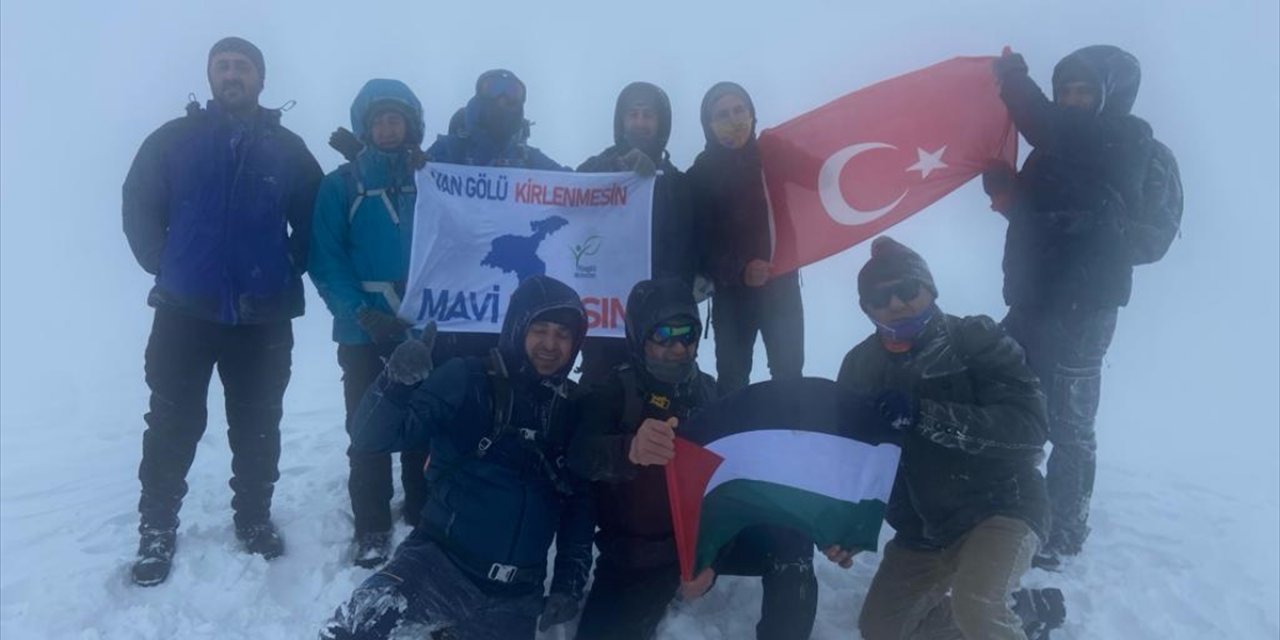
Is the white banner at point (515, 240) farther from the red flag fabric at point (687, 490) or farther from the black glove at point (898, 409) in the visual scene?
the black glove at point (898, 409)

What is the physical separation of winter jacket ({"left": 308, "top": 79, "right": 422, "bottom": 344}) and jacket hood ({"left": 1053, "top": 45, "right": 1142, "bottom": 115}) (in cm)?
491

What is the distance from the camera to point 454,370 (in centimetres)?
493

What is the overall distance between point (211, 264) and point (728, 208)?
387 centimetres

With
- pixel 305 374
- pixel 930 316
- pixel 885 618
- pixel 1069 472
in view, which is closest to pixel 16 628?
pixel 885 618

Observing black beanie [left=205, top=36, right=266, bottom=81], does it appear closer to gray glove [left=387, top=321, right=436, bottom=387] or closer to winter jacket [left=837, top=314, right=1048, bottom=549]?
gray glove [left=387, top=321, right=436, bottom=387]

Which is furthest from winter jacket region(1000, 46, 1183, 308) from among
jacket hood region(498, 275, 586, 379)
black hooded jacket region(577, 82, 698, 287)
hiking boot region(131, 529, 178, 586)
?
hiking boot region(131, 529, 178, 586)

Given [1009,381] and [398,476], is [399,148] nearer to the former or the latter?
[398,476]

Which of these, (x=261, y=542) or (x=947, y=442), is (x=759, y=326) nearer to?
(x=947, y=442)

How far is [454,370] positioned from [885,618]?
316cm

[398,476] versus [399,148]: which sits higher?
[399,148]

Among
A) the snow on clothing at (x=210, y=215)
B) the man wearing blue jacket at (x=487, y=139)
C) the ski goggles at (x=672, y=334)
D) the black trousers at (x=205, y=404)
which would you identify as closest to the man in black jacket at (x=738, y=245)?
the man wearing blue jacket at (x=487, y=139)

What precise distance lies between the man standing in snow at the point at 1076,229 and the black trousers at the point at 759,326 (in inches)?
68.2

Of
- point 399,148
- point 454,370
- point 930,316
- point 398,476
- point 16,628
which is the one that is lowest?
point 16,628

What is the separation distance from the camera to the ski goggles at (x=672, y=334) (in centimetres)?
507
